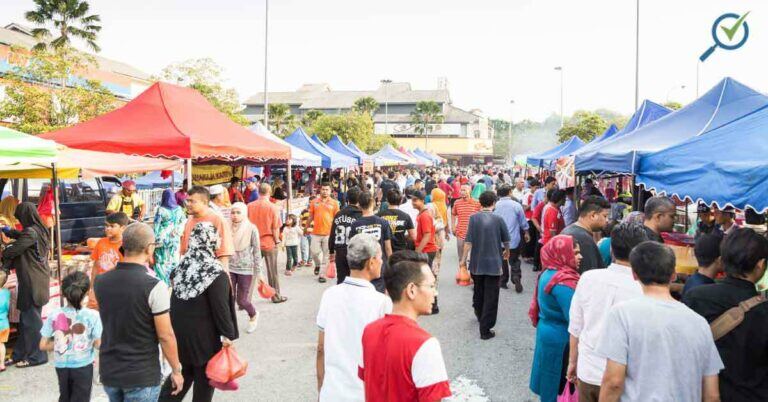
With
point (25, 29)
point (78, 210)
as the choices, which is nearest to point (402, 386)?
point (78, 210)

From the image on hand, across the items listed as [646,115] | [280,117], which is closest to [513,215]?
[646,115]

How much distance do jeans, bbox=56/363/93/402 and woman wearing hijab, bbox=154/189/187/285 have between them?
220 centimetres

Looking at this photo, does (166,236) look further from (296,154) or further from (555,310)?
(296,154)

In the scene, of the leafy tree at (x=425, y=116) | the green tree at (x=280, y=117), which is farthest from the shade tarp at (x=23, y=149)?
the leafy tree at (x=425, y=116)

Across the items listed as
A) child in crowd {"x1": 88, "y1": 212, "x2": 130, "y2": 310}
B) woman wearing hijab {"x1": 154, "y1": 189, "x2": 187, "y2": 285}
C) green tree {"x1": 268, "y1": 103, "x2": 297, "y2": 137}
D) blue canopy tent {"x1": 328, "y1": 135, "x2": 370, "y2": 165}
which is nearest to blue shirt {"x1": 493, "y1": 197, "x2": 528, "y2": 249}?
woman wearing hijab {"x1": 154, "y1": 189, "x2": 187, "y2": 285}

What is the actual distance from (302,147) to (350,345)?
1503 cm

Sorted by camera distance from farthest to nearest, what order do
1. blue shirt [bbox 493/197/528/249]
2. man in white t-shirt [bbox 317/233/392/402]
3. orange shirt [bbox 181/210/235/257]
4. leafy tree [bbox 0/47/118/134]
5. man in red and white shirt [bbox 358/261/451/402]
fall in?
1. leafy tree [bbox 0/47/118/134]
2. blue shirt [bbox 493/197/528/249]
3. orange shirt [bbox 181/210/235/257]
4. man in white t-shirt [bbox 317/233/392/402]
5. man in red and white shirt [bbox 358/261/451/402]

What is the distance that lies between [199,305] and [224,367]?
45cm

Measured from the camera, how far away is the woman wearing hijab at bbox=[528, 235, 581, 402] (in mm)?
3654

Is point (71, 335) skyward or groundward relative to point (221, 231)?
groundward

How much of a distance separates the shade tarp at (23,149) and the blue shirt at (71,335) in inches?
69.8

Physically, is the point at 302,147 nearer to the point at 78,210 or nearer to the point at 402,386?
the point at 78,210

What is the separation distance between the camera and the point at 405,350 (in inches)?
83.4

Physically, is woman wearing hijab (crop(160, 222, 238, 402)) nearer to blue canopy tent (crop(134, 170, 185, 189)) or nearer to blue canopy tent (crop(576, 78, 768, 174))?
blue canopy tent (crop(576, 78, 768, 174))
